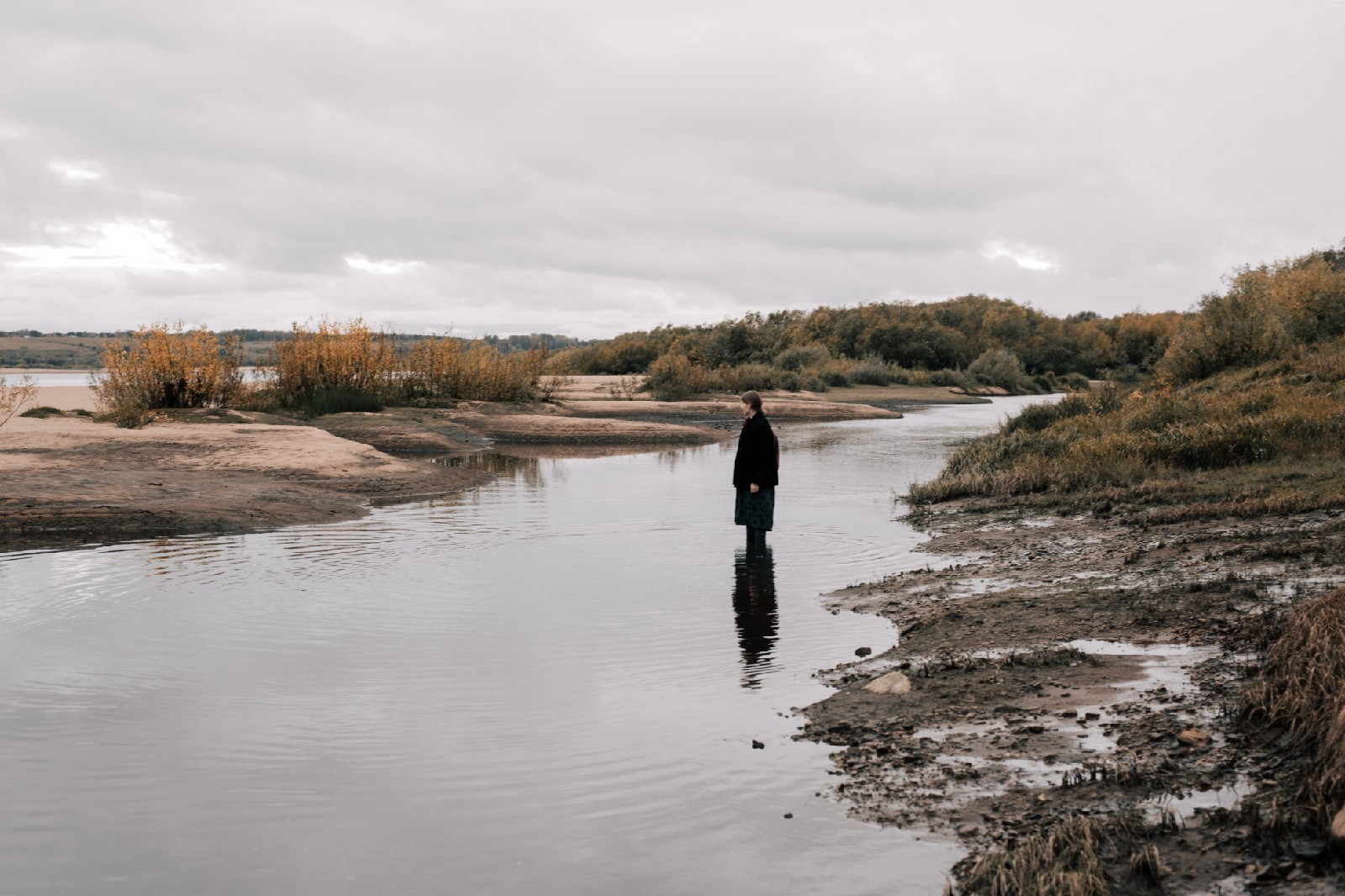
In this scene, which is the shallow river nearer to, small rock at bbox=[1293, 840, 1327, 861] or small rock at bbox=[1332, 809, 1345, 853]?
Result: small rock at bbox=[1293, 840, 1327, 861]

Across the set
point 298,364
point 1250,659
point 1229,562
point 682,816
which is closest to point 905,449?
point 298,364

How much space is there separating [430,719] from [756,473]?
6.39 m

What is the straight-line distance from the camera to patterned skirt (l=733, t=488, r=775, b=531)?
41.0 ft

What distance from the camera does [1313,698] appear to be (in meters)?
5.03

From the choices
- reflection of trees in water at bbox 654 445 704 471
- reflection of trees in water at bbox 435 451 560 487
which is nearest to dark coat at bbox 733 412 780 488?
reflection of trees in water at bbox 435 451 560 487

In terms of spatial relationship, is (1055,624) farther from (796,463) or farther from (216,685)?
(796,463)

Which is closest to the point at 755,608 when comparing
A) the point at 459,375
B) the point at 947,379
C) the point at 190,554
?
the point at 190,554

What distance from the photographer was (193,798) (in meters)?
5.32

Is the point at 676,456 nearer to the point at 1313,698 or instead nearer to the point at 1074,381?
the point at 1313,698

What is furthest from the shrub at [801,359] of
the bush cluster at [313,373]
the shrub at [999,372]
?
the bush cluster at [313,373]

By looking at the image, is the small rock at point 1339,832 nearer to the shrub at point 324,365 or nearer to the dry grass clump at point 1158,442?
the dry grass clump at point 1158,442

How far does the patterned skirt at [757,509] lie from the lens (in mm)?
12484

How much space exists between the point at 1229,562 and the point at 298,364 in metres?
28.3

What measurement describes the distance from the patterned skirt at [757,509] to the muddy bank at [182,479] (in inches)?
247
